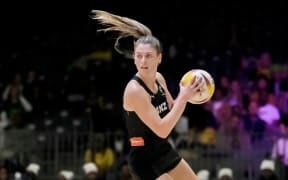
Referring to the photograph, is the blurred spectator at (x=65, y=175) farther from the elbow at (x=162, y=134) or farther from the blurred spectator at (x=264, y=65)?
the elbow at (x=162, y=134)

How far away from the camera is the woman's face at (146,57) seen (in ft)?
19.4

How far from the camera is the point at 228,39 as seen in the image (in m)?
16.4

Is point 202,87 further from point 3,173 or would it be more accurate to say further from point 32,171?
point 32,171

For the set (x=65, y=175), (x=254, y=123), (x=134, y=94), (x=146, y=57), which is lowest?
(x=65, y=175)

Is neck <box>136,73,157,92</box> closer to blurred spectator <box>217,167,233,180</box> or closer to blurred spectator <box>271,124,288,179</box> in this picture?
blurred spectator <box>217,167,233,180</box>

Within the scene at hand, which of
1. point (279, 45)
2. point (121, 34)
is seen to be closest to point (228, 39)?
point (279, 45)

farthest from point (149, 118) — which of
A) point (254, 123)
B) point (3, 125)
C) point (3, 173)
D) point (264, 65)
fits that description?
point (264, 65)

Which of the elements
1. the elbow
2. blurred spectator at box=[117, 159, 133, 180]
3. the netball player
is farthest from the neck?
blurred spectator at box=[117, 159, 133, 180]

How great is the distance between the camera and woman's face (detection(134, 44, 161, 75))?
19.4 feet

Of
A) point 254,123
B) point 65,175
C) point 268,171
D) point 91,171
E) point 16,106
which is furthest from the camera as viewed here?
point 16,106

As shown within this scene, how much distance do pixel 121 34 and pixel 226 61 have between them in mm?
8936

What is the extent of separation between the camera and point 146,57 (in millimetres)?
Answer: 5895

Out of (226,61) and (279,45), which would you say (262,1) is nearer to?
(279,45)

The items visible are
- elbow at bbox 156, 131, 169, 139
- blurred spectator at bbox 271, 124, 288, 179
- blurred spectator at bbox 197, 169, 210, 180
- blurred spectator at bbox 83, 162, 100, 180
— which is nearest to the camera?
elbow at bbox 156, 131, 169, 139
